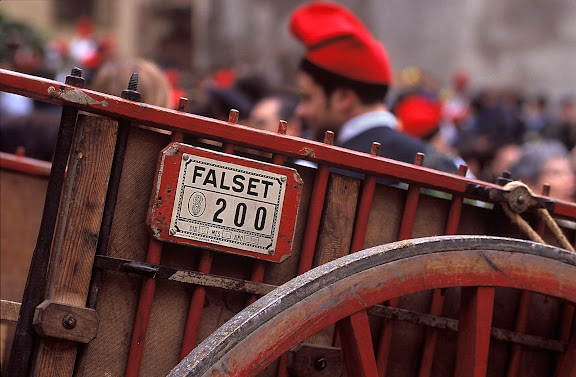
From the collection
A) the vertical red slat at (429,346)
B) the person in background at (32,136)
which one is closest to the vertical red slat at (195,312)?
the vertical red slat at (429,346)

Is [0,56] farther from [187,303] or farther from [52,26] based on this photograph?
[52,26]

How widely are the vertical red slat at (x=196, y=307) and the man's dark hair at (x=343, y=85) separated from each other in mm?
1766

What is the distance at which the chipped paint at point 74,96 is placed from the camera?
1.80 metres

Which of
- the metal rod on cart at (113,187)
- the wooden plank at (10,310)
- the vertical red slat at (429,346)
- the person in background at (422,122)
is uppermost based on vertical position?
the person in background at (422,122)

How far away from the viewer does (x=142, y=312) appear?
1.91 m

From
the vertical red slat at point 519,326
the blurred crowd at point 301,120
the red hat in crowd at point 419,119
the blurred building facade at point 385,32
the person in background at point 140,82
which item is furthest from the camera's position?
the blurred building facade at point 385,32

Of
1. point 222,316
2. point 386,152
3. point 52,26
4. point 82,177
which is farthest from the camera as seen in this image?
point 52,26

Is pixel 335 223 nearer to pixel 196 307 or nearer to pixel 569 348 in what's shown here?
pixel 196 307

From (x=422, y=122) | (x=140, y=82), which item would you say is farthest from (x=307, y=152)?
(x=422, y=122)

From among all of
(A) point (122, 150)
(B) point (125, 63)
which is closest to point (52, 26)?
(B) point (125, 63)

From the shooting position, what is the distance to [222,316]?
2.00 meters

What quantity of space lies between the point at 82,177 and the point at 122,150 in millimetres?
112

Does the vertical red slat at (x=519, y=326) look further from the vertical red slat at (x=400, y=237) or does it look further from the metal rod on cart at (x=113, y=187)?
the metal rod on cart at (x=113, y=187)

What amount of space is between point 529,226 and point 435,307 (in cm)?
33
